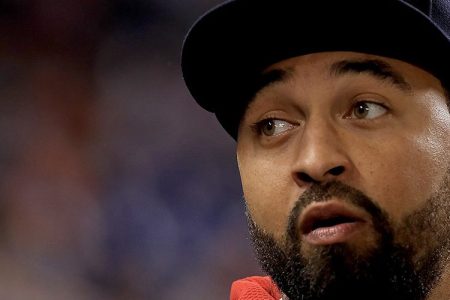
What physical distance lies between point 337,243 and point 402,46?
319 mm

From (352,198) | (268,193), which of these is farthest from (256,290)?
(352,198)

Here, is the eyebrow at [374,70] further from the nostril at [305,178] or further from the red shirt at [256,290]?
the red shirt at [256,290]

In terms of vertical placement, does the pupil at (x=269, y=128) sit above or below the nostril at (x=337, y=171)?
above

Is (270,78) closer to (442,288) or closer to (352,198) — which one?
(352,198)

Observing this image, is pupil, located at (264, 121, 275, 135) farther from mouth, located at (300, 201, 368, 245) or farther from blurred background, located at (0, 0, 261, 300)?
blurred background, located at (0, 0, 261, 300)

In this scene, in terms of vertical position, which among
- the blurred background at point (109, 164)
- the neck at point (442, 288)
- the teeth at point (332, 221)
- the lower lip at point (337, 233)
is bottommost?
the neck at point (442, 288)

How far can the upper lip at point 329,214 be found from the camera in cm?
105

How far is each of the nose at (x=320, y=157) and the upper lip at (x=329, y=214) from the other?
0.04 meters

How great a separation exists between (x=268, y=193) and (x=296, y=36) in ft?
0.84

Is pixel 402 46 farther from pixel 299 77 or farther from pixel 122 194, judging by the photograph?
Result: pixel 122 194

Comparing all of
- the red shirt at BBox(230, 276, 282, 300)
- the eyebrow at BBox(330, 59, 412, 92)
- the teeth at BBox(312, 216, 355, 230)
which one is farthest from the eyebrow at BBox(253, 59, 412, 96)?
the red shirt at BBox(230, 276, 282, 300)

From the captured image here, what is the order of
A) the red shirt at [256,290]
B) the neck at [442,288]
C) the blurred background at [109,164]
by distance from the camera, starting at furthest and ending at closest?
the blurred background at [109,164]
the red shirt at [256,290]
the neck at [442,288]

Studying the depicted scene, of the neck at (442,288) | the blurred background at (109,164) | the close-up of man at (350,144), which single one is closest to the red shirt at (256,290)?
the close-up of man at (350,144)

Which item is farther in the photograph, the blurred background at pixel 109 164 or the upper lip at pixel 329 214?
the blurred background at pixel 109 164
